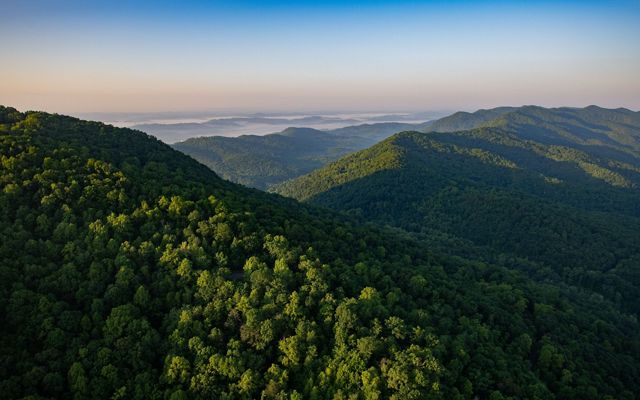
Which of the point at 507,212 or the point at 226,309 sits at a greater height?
the point at 226,309

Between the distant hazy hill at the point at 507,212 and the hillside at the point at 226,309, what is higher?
the hillside at the point at 226,309

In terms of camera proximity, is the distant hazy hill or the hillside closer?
the hillside

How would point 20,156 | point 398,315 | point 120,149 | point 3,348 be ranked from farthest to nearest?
point 120,149, point 20,156, point 398,315, point 3,348

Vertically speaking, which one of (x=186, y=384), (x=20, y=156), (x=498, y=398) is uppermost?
(x=20, y=156)

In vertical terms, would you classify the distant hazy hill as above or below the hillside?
below

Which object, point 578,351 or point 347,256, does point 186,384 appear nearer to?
point 347,256

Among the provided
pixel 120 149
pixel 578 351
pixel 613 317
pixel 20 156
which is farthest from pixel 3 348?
pixel 613 317

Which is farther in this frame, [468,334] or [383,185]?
[383,185]

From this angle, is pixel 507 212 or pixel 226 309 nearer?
pixel 226 309
